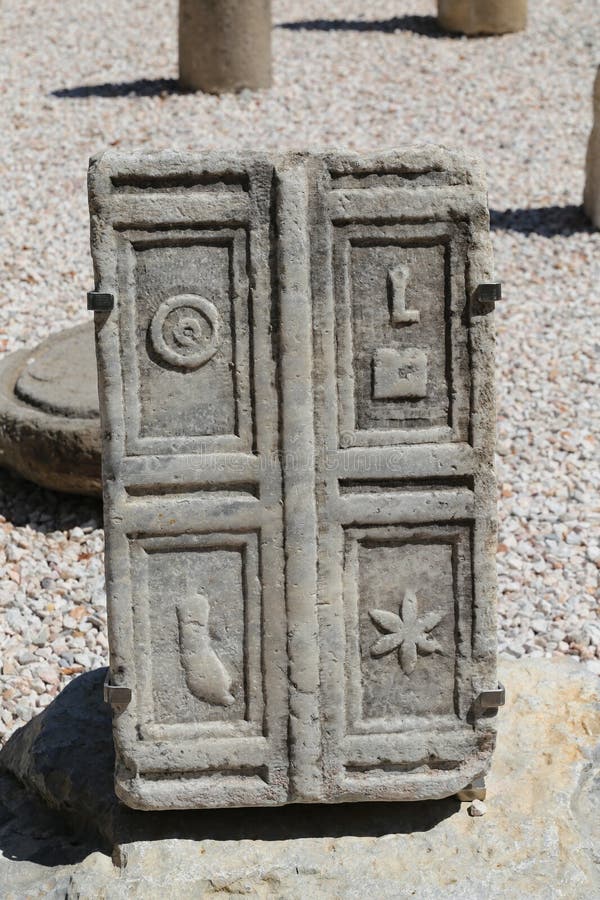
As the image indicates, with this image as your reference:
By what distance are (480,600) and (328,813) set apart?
81 centimetres

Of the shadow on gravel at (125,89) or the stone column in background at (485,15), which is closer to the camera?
the shadow on gravel at (125,89)

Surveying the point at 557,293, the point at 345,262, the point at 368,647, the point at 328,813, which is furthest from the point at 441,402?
the point at 557,293

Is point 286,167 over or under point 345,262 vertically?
over

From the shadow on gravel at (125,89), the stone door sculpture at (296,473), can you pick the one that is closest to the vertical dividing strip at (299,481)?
the stone door sculpture at (296,473)

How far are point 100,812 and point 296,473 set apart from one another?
124 centimetres

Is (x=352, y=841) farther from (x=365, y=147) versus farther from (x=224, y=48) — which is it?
(x=224, y=48)

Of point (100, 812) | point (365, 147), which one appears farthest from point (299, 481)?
point (365, 147)

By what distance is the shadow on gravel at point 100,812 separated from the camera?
11.0 ft

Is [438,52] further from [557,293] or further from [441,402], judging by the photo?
[441,402]

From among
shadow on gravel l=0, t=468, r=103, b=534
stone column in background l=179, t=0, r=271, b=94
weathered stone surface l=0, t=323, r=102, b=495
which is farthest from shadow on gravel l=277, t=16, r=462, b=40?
shadow on gravel l=0, t=468, r=103, b=534

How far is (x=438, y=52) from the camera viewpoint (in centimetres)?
1233

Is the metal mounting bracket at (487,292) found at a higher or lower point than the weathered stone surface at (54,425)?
higher

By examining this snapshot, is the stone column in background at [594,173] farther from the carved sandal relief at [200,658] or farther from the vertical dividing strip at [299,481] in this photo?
the carved sandal relief at [200,658]

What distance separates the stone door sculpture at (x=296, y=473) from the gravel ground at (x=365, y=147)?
1.58 m
